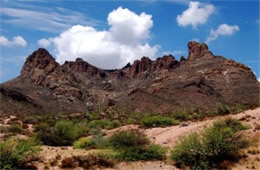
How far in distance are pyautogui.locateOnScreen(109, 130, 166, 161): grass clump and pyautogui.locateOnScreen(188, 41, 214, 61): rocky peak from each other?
112 m

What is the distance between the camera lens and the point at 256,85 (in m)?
86.6

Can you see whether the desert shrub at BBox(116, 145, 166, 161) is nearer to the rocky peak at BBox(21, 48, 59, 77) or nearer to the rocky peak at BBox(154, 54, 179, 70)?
the rocky peak at BBox(21, 48, 59, 77)

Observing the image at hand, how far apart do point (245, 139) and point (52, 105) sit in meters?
95.1

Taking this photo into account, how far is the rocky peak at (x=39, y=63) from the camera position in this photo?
15498 cm

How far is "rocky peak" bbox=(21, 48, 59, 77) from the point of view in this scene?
155 meters

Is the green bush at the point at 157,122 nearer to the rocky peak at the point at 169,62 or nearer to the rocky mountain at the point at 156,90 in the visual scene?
the rocky mountain at the point at 156,90

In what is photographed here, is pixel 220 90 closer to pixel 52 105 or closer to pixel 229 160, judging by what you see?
pixel 52 105

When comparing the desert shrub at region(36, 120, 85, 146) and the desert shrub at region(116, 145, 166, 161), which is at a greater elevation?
the desert shrub at region(36, 120, 85, 146)

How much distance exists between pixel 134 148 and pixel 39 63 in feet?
487

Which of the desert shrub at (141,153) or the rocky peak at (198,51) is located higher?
the rocky peak at (198,51)

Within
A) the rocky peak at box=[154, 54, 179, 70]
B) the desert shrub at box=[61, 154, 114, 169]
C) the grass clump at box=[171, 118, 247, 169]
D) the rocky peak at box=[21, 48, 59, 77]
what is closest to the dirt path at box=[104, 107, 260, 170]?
the desert shrub at box=[61, 154, 114, 169]

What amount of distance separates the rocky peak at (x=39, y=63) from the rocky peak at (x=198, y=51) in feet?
205

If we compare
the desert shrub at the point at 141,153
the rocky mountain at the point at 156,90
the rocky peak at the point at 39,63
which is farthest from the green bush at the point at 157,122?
the rocky peak at the point at 39,63

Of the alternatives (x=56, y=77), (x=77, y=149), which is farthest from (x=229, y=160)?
(x=56, y=77)
